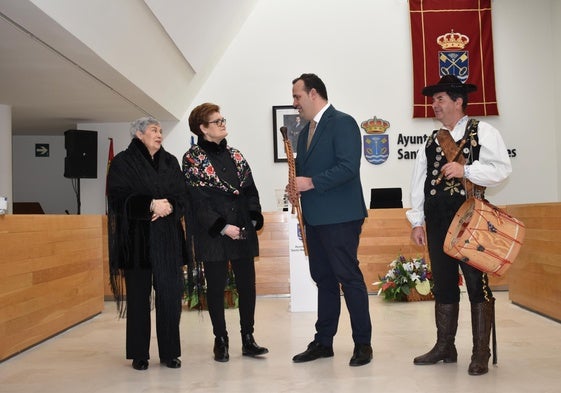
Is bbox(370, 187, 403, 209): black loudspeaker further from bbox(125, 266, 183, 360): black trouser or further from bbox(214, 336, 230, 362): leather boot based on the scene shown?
bbox(125, 266, 183, 360): black trouser

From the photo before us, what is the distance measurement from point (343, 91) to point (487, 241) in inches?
243

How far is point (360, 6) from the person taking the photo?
920cm

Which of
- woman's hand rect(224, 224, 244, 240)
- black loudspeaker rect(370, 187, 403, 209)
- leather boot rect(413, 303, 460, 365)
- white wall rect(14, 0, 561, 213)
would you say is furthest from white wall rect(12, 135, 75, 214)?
leather boot rect(413, 303, 460, 365)

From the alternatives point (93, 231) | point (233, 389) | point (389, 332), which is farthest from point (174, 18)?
point (233, 389)

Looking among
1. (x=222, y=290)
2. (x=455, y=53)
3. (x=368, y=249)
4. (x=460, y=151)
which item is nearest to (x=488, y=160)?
(x=460, y=151)

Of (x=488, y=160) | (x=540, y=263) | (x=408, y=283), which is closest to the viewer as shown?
(x=488, y=160)

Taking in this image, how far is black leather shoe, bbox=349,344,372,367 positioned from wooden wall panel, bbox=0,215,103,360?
6.64 feet

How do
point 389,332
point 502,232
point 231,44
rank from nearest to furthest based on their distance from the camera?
point 502,232 < point 389,332 < point 231,44

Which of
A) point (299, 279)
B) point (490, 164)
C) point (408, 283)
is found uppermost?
point (490, 164)

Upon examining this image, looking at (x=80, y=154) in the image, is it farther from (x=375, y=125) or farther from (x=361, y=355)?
(x=361, y=355)

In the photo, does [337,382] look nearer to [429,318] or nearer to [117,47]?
[429,318]

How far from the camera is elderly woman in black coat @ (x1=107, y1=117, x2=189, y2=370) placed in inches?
148

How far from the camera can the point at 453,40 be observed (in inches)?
365

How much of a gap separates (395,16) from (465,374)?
263 inches
